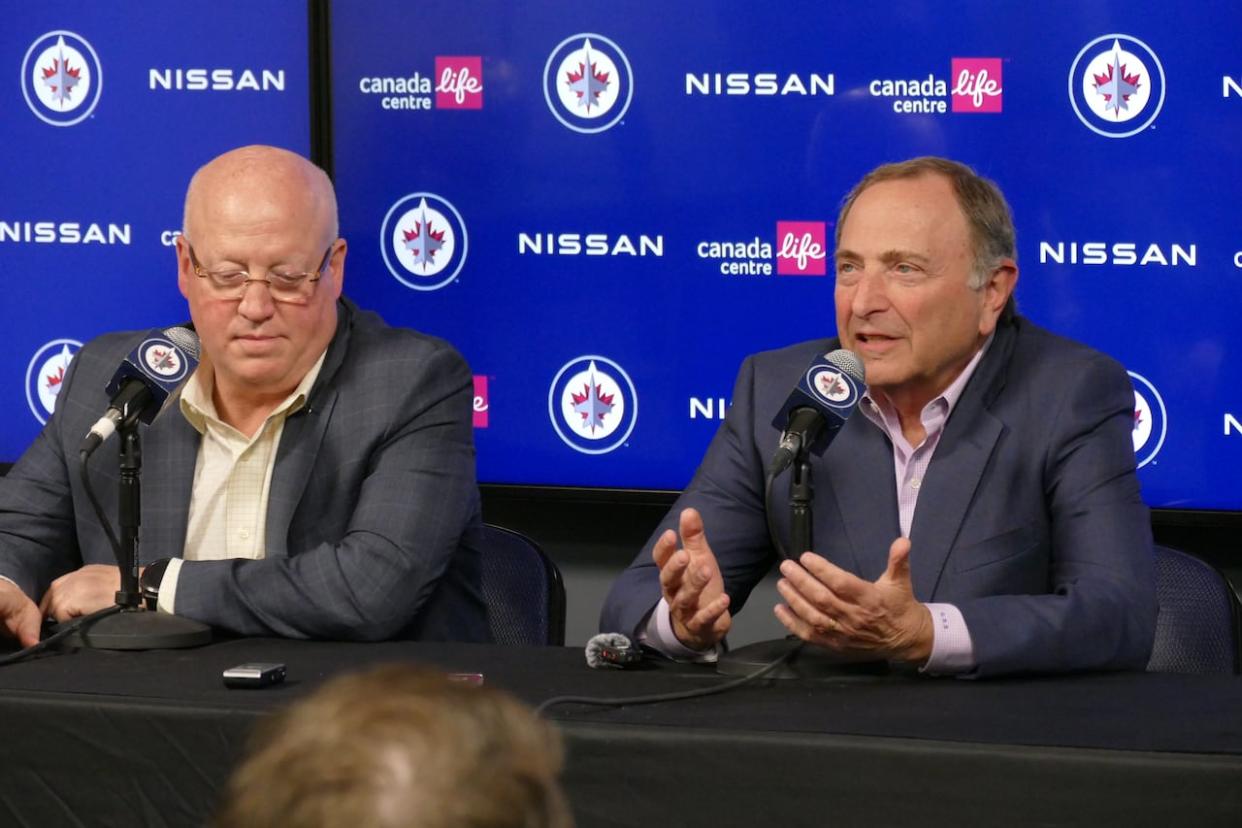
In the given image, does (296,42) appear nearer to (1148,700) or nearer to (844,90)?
(844,90)

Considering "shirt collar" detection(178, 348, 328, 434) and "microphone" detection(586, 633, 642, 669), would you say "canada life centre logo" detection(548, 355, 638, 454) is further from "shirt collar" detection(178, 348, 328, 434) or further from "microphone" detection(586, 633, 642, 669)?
"microphone" detection(586, 633, 642, 669)

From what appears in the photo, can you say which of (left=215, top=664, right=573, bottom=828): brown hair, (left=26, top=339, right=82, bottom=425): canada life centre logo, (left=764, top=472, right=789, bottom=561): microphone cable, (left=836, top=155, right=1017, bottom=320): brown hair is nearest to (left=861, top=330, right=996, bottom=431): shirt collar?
(left=836, top=155, right=1017, bottom=320): brown hair

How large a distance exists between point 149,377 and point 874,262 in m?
1.17

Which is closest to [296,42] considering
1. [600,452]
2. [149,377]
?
[600,452]

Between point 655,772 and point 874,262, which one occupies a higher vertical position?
point 874,262

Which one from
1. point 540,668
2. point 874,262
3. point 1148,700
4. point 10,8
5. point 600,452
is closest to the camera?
point 1148,700

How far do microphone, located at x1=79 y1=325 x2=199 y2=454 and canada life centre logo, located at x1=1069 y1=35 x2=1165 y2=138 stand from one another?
2106 millimetres

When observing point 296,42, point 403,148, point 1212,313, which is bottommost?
point 1212,313

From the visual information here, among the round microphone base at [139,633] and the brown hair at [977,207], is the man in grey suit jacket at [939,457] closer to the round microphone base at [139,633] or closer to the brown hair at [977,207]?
the brown hair at [977,207]

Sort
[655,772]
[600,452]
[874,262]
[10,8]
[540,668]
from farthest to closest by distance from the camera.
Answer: [10,8]
[600,452]
[874,262]
[540,668]
[655,772]

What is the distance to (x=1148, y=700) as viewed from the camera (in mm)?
2023

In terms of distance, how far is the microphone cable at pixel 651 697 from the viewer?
78.2 inches

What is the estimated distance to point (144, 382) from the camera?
8.00 feet

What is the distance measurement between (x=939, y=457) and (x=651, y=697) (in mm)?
811
